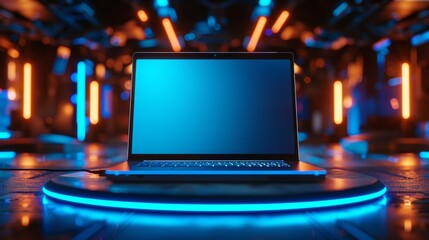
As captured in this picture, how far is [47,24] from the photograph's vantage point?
7.35 metres

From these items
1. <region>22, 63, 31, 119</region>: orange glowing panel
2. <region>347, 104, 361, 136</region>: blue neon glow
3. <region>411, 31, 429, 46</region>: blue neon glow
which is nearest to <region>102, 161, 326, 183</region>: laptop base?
<region>22, 63, 31, 119</region>: orange glowing panel

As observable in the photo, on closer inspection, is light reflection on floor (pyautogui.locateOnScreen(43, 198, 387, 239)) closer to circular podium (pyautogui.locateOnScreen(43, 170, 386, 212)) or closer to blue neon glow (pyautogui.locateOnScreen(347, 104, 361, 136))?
circular podium (pyautogui.locateOnScreen(43, 170, 386, 212))

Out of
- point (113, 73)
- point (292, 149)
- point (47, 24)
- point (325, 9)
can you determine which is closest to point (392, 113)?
point (325, 9)

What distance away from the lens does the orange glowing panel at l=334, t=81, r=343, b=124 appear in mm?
8453

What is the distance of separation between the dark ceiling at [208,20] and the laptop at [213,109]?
3777 millimetres

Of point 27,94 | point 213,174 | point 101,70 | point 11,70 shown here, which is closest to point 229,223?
point 213,174

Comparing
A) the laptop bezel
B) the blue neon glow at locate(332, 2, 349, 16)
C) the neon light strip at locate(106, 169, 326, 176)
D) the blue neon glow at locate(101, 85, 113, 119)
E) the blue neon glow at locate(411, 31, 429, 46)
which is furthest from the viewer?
the blue neon glow at locate(101, 85, 113, 119)

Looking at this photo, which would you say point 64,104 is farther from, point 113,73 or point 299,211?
point 299,211

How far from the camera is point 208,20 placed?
710cm

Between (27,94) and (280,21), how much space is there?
16.8 feet

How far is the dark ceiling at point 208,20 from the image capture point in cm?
575

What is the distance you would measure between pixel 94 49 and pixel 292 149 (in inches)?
343

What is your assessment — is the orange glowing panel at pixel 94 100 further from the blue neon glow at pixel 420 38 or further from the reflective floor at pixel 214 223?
the reflective floor at pixel 214 223

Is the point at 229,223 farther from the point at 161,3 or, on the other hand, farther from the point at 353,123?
the point at 353,123
